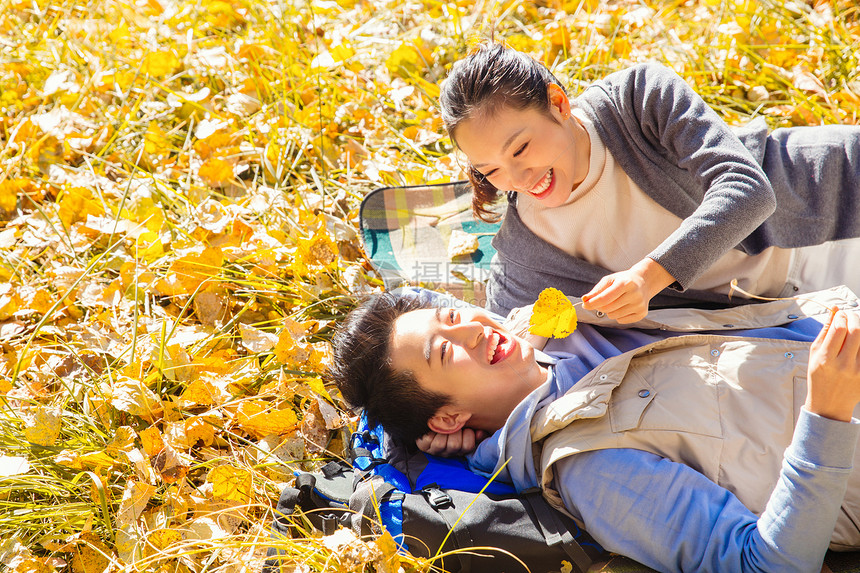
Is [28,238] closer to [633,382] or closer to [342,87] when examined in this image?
[342,87]

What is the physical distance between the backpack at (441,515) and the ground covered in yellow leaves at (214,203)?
0.37 ft

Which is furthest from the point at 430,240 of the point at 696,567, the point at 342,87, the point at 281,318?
the point at 696,567

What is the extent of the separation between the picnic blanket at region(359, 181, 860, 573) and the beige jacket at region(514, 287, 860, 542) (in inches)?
34.6

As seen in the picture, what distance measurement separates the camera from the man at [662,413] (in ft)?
4.42

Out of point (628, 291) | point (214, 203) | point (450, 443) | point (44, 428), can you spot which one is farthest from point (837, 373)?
point (214, 203)

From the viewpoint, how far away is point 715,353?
172cm

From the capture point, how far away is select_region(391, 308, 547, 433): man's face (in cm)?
178

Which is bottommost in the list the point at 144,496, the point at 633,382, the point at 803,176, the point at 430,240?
the point at 144,496

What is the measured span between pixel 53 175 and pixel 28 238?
407 mm

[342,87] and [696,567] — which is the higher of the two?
[342,87]

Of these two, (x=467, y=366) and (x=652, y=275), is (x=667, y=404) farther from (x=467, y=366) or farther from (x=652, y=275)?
(x=467, y=366)

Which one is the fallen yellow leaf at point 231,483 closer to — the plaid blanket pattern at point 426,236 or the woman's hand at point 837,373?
the plaid blanket pattern at point 426,236

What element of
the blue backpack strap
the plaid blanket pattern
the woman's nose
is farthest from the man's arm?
the plaid blanket pattern

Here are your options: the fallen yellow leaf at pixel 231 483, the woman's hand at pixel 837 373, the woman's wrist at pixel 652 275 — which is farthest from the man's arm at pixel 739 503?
the fallen yellow leaf at pixel 231 483
